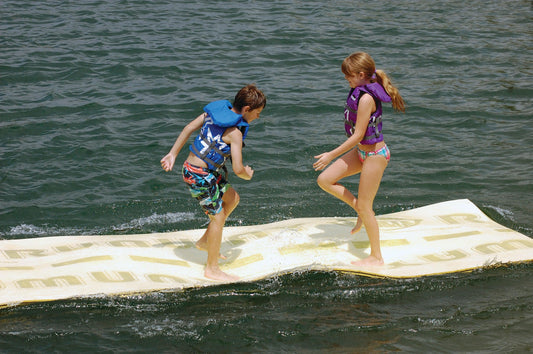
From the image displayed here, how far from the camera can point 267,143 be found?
10.7 meters

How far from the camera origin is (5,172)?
950cm

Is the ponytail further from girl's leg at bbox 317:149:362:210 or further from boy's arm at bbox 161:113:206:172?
boy's arm at bbox 161:113:206:172

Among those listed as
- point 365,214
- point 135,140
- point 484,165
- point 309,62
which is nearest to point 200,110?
point 135,140

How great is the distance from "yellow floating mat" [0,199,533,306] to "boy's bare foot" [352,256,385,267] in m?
0.10

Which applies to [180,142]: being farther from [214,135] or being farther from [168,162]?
[214,135]

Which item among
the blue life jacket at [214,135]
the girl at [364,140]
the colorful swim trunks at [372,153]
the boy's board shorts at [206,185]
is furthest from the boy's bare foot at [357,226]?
Result: the blue life jacket at [214,135]

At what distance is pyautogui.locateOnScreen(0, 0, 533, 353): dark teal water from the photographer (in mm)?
6062

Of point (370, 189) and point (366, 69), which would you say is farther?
point (370, 189)

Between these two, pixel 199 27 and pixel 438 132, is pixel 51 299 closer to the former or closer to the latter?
pixel 438 132

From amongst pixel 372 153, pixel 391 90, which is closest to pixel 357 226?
pixel 372 153

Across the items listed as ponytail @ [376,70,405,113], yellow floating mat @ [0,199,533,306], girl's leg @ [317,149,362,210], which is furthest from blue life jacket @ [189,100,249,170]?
ponytail @ [376,70,405,113]

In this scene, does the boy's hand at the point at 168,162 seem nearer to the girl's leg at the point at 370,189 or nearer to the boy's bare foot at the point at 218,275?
the boy's bare foot at the point at 218,275

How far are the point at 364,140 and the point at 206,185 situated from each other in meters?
1.65

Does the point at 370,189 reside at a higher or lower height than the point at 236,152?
lower
